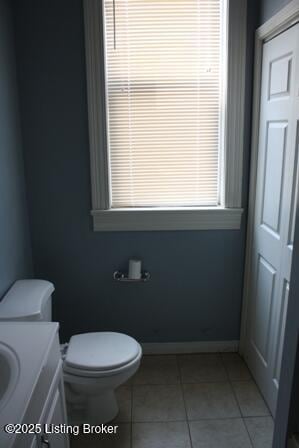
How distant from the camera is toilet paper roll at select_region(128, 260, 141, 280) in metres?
2.33

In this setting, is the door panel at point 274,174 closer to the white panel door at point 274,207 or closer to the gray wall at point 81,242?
the white panel door at point 274,207

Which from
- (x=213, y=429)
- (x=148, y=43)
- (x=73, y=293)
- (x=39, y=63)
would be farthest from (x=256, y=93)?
(x=213, y=429)

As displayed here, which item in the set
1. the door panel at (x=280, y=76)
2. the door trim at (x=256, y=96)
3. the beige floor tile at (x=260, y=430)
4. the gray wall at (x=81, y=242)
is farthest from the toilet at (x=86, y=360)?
the door panel at (x=280, y=76)

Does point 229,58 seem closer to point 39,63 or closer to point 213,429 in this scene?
point 39,63

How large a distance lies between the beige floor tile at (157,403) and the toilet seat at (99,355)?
420mm

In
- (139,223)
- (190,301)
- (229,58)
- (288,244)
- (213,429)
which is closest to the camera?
(288,244)

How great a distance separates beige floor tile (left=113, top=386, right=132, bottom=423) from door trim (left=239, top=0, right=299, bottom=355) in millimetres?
837

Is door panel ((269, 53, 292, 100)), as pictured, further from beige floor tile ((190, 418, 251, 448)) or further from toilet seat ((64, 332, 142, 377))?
beige floor tile ((190, 418, 251, 448))

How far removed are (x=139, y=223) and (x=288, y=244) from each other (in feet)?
3.02

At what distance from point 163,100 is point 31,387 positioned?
1.72 metres

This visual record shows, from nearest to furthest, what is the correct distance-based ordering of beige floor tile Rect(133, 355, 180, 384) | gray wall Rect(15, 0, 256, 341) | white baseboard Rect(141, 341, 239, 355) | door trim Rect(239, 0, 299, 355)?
door trim Rect(239, 0, 299, 355)
gray wall Rect(15, 0, 256, 341)
beige floor tile Rect(133, 355, 180, 384)
white baseboard Rect(141, 341, 239, 355)

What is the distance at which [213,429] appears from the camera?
194 cm

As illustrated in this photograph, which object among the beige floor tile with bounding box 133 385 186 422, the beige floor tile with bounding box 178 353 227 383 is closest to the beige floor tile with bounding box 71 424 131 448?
the beige floor tile with bounding box 133 385 186 422

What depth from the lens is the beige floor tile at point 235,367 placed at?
7.66ft
